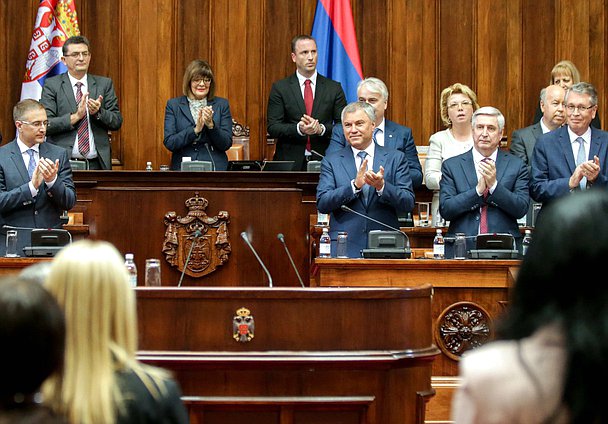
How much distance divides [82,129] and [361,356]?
453cm

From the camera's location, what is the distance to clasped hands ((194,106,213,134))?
8172mm

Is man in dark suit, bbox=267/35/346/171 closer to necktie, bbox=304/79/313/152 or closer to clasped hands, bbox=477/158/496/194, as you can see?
necktie, bbox=304/79/313/152

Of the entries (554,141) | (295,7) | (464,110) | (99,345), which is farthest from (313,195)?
(99,345)

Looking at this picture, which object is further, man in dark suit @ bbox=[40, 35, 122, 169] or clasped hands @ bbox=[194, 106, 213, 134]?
man in dark suit @ bbox=[40, 35, 122, 169]

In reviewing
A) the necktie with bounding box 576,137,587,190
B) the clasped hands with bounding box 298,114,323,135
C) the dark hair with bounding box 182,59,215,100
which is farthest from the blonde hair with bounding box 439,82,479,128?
the dark hair with bounding box 182,59,215,100

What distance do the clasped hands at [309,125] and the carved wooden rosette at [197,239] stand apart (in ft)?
3.64

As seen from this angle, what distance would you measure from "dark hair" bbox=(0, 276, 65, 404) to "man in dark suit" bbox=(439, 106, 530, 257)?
4.81 metres

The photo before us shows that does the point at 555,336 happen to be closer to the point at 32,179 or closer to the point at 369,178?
the point at 369,178

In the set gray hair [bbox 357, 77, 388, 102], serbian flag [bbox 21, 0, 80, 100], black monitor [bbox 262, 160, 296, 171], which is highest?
serbian flag [bbox 21, 0, 80, 100]

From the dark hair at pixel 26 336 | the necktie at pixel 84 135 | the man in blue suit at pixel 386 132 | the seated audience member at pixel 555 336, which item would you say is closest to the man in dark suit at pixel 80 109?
the necktie at pixel 84 135

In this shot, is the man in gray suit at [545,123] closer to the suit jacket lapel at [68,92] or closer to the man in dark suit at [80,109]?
the man in dark suit at [80,109]

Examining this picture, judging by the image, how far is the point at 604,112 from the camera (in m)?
10.0

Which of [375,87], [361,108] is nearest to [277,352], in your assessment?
[361,108]

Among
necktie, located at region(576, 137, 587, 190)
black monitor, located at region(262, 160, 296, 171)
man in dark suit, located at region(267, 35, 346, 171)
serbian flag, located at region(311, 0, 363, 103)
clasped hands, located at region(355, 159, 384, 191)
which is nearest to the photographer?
clasped hands, located at region(355, 159, 384, 191)
